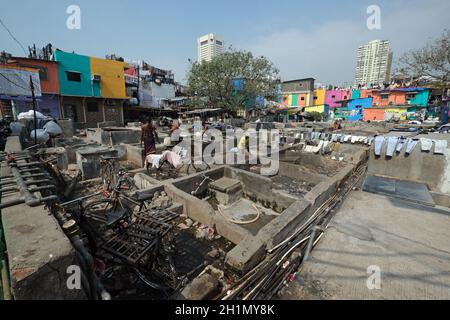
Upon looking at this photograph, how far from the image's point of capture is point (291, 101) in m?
43.8

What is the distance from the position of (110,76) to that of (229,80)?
12976 mm

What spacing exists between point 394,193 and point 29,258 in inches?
272

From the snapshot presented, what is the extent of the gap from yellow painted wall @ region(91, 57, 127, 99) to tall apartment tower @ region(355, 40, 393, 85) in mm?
38930

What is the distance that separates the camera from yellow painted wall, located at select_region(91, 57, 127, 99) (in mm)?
21539

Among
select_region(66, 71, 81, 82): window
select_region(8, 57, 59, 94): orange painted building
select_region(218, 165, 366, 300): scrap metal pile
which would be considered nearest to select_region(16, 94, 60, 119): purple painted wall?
select_region(8, 57, 59, 94): orange painted building

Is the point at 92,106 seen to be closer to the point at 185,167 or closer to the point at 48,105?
the point at 48,105

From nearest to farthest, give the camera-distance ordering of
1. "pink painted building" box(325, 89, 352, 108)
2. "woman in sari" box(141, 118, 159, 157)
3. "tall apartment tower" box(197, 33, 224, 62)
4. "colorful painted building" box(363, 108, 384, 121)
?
"woman in sari" box(141, 118, 159, 157), "colorful painted building" box(363, 108, 384, 121), "pink painted building" box(325, 89, 352, 108), "tall apartment tower" box(197, 33, 224, 62)

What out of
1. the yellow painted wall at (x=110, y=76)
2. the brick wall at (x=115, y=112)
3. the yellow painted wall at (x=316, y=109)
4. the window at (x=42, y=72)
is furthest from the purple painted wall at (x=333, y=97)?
the window at (x=42, y=72)

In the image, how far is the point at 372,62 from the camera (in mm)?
45250

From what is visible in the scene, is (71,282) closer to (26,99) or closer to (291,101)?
(26,99)

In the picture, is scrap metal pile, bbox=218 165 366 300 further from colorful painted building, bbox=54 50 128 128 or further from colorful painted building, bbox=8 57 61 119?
colorful painted building, bbox=8 57 61 119

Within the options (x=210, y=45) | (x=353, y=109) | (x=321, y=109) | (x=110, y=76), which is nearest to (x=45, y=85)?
(x=110, y=76)
